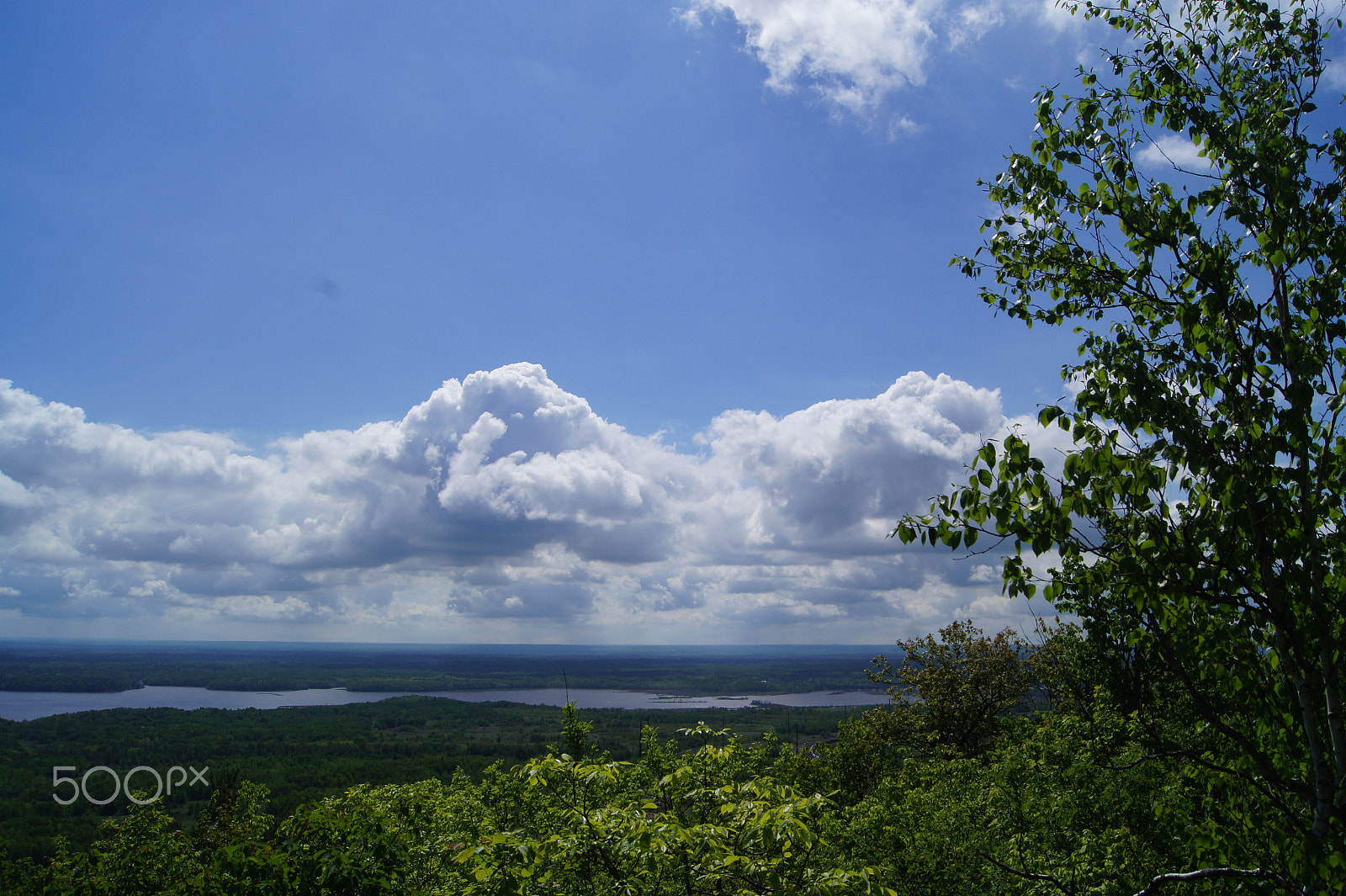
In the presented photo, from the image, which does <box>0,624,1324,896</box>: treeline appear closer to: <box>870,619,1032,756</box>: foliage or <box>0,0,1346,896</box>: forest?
<box>0,0,1346,896</box>: forest

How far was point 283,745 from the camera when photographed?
4985 inches

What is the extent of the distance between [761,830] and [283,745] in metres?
153

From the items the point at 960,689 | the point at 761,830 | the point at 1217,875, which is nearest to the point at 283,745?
the point at 960,689

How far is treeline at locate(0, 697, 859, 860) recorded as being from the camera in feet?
276

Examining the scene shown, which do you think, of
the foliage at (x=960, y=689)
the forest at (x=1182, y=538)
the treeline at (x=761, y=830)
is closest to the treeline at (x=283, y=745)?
the foliage at (x=960, y=689)

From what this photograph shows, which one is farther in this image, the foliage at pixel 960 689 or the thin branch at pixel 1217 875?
the foliage at pixel 960 689

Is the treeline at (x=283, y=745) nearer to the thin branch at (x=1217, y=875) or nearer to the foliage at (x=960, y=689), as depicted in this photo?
the foliage at (x=960, y=689)

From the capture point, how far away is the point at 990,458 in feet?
13.0

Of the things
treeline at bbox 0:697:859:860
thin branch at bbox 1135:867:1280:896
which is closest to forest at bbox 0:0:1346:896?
thin branch at bbox 1135:867:1280:896

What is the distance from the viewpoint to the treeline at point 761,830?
483 cm

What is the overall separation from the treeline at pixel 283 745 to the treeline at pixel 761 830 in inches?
2138

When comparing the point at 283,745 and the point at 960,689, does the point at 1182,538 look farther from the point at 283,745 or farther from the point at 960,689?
the point at 283,745

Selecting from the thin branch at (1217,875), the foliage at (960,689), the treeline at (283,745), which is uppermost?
the thin branch at (1217,875)

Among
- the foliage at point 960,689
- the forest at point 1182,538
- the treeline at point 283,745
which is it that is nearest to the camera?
the forest at point 1182,538
